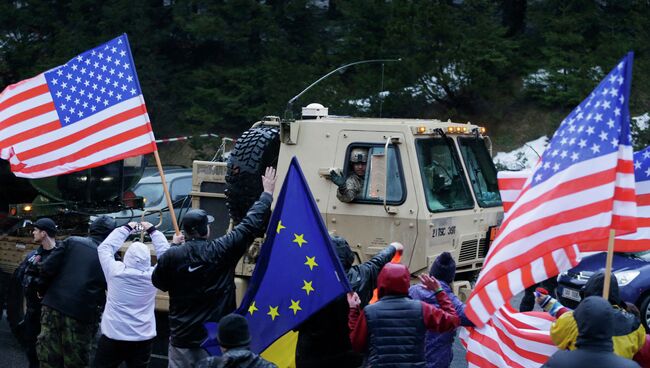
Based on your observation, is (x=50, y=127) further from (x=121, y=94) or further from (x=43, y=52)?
(x=43, y=52)

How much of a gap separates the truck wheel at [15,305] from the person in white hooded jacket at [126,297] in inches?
161

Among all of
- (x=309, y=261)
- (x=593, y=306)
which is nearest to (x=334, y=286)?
(x=309, y=261)

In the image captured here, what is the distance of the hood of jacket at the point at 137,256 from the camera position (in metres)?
8.56

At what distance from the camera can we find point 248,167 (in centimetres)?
1085

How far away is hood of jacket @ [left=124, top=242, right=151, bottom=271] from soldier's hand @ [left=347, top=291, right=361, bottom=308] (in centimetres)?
234

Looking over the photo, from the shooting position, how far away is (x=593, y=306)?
514 centimetres

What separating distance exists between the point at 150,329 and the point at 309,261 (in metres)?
2.31

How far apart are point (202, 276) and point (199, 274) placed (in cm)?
3

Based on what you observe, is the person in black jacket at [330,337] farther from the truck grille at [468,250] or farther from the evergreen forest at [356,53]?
the evergreen forest at [356,53]

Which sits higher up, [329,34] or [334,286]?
[334,286]

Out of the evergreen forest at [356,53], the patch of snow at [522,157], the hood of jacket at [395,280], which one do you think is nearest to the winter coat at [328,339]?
the hood of jacket at [395,280]

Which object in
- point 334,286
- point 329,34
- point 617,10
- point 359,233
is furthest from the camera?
point 329,34

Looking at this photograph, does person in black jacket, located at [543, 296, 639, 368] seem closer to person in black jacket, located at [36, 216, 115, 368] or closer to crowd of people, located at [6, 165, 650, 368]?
crowd of people, located at [6, 165, 650, 368]

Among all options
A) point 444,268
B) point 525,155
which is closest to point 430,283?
point 444,268
